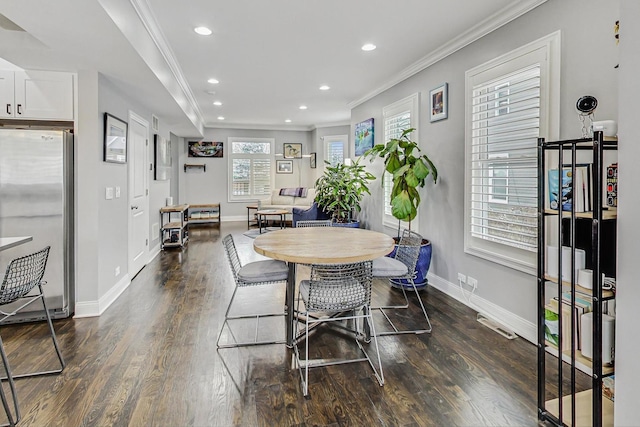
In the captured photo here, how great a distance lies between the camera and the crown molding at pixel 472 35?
2.75 m

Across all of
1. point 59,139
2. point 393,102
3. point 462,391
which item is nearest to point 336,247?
point 462,391

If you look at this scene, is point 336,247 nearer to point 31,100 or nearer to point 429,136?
point 429,136

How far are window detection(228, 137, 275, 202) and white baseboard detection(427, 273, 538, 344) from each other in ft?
23.3

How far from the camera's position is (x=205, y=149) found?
9758 millimetres

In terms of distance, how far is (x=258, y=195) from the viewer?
33.6ft

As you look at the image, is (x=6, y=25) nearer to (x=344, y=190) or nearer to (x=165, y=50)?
(x=165, y=50)

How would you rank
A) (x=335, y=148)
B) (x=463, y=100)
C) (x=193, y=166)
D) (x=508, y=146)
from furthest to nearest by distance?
(x=193, y=166), (x=335, y=148), (x=463, y=100), (x=508, y=146)

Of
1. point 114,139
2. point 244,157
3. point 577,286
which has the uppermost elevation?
point 244,157

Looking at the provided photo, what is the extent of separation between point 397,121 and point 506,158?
7.10ft

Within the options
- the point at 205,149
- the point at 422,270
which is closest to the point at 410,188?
the point at 422,270

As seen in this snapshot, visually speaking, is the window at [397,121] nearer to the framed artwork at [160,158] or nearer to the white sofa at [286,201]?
the framed artwork at [160,158]

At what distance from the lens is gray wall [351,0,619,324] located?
87.0 inches

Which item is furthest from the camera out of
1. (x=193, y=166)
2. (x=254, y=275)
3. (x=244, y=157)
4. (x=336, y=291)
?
(x=244, y=157)

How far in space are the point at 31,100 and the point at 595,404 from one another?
471 centimetres
